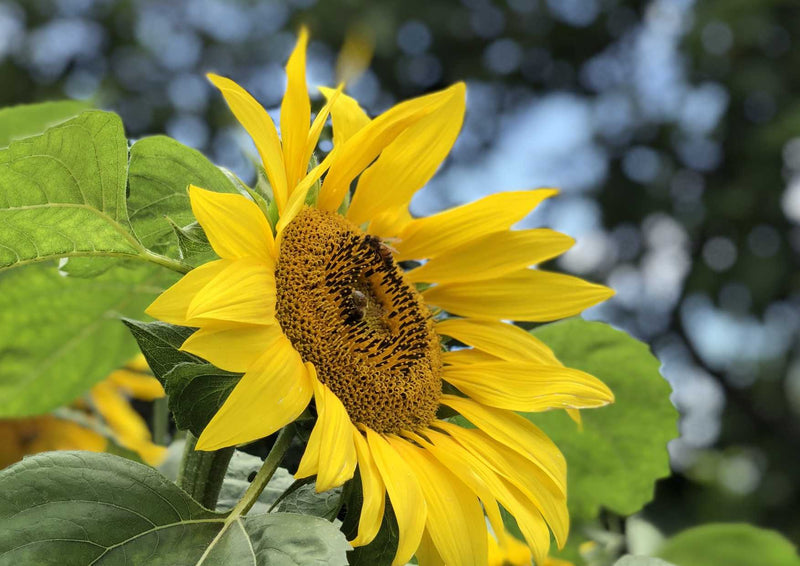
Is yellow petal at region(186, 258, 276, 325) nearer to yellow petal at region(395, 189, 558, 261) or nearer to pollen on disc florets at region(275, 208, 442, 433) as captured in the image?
pollen on disc florets at region(275, 208, 442, 433)

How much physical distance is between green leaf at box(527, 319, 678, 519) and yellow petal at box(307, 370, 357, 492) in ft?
0.76

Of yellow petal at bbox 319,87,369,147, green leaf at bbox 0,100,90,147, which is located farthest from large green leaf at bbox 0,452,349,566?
green leaf at bbox 0,100,90,147

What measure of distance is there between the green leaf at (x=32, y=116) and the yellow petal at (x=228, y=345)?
0.30m

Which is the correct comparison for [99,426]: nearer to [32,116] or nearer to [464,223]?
[32,116]

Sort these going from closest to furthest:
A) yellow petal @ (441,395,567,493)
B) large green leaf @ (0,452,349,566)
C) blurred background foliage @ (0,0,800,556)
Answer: large green leaf @ (0,452,349,566), yellow petal @ (441,395,567,493), blurred background foliage @ (0,0,800,556)

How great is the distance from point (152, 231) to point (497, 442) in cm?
21

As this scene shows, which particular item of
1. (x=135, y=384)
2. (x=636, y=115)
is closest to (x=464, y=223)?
(x=135, y=384)

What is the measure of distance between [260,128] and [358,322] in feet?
0.41

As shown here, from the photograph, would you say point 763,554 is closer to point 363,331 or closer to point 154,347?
point 363,331

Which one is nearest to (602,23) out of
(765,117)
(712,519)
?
(765,117)

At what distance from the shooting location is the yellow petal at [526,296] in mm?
539

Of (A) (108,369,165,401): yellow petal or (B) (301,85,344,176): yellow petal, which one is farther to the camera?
(A) (108,369,165,401): yellow petal

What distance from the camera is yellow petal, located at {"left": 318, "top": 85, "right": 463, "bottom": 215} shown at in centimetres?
47

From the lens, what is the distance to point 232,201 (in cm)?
38
